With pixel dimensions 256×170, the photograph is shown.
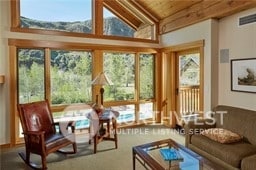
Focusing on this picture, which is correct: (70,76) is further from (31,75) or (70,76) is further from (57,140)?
(57,140)

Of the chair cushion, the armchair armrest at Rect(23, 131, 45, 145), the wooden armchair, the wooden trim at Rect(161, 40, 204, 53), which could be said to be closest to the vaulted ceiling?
the wooden trim at Rect(161, 40, 204, 53)

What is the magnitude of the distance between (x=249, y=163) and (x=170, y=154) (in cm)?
89

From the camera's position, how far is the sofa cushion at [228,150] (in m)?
2.78

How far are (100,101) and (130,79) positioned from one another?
1076mm

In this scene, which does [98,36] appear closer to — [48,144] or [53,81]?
[53,81]

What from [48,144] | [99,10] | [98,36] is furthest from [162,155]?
[99,10]

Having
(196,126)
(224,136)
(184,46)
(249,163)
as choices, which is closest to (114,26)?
(184,46)

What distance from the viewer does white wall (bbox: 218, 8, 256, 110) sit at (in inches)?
145

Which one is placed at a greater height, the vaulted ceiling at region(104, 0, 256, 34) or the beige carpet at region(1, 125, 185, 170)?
the vaulted ceiling at region(104, 0, 256, 34)

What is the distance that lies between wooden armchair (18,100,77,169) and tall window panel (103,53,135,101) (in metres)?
1.61

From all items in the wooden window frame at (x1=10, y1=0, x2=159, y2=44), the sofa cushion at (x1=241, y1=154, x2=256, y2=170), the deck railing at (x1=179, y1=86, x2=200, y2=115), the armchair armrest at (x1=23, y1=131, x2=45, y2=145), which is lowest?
the sofa cushion at (x1=241, y1=154, x2=256, y2=170)

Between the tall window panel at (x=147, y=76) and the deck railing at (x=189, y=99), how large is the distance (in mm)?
773

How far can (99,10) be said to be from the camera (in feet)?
16.7

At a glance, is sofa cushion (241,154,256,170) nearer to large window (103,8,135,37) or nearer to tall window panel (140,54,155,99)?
tall window panel (140,54,155,99)
